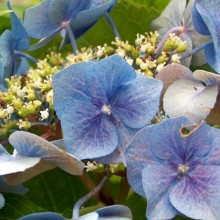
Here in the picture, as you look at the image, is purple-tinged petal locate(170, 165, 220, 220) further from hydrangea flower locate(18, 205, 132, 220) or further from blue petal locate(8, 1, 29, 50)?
blue petal locate(8, 1, 29, 50)

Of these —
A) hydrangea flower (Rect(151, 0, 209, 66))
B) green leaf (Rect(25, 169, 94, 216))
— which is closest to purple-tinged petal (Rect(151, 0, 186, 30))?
hydrangea flower (Rect(151, 0, 209, 66))

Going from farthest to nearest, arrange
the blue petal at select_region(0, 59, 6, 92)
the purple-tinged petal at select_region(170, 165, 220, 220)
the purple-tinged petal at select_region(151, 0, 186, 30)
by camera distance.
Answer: the purple-tinged petal at select_region(151, 0, 186, 30) → the blue petal at select_region(0, 59, 6, 92) → the purple-tinged petal at select_region(170, 165, 220, 220)

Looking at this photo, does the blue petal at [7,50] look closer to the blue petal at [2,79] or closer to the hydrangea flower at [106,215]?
the blue petal at [2,79]

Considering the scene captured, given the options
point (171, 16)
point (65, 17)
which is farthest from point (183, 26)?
point (65, 17)

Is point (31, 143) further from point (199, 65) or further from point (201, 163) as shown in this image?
point (199, 65)

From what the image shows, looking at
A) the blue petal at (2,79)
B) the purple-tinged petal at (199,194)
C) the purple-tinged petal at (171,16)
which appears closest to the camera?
the purple-tinged petal at (199,194)

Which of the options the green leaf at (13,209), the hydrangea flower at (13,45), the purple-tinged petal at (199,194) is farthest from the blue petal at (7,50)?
the purple-tinged petal at (199,194)
